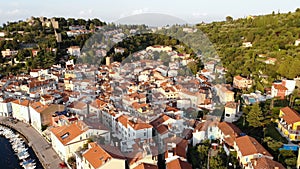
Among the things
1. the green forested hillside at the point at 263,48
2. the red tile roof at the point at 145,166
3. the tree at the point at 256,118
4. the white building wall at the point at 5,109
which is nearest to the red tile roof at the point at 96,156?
the red tile roof at the point at 145,166

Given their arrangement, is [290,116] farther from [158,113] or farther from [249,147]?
[158,113]

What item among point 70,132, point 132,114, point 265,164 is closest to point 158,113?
point 132,114

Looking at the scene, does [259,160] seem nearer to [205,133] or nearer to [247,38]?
[205,133]

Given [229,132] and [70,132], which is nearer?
[229,132]

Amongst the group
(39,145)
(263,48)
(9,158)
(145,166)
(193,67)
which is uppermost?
(263,48)

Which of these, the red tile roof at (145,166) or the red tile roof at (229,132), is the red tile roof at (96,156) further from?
the red tile roof at (229,132)

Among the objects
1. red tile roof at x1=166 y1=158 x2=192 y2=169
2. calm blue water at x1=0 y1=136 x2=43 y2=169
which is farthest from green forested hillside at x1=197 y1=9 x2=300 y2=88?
calm blue water at x1=0 y1=136 x2=43 y2=169
